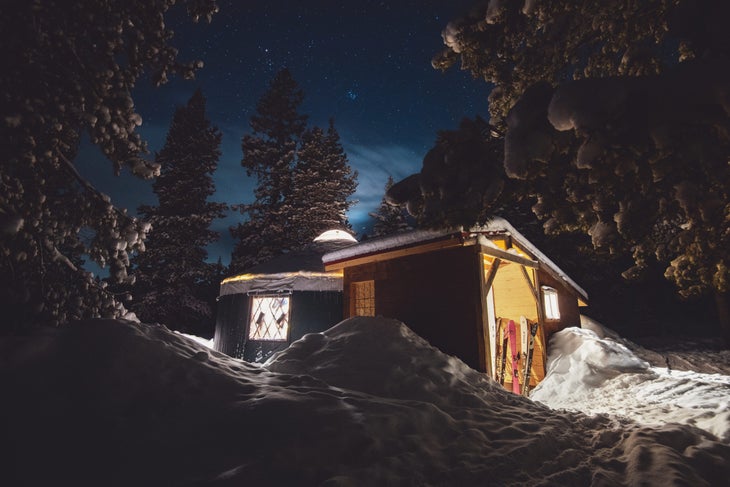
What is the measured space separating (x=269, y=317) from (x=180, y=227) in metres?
12.4

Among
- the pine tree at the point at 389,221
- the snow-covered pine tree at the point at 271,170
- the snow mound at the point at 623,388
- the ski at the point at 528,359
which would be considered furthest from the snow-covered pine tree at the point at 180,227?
the snow mound at the point at 623,388

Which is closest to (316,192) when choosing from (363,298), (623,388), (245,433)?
(363,298)

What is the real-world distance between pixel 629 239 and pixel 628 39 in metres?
2.63

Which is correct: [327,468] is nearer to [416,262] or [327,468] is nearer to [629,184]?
[629,184]

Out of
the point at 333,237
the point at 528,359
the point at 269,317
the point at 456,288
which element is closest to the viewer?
the point at 456,288

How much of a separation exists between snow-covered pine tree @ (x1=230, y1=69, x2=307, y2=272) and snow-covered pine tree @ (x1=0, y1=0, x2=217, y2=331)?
18.8 m

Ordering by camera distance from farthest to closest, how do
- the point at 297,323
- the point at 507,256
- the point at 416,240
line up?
the point at 297,323 → the point at 507,256 → the point at 416,240

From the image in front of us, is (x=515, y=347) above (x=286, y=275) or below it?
below

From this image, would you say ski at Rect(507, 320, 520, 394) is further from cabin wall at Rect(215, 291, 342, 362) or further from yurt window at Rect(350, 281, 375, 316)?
cabin wall at Rect(215, 291, 342, 362)

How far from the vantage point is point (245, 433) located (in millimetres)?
2283

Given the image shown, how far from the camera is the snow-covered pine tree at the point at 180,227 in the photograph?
19.5m

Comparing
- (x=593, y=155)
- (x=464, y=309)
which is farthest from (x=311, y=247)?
(x=593, y=155)

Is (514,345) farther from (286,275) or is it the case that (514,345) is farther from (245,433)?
(245,433)

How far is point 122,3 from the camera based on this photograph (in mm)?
3592
